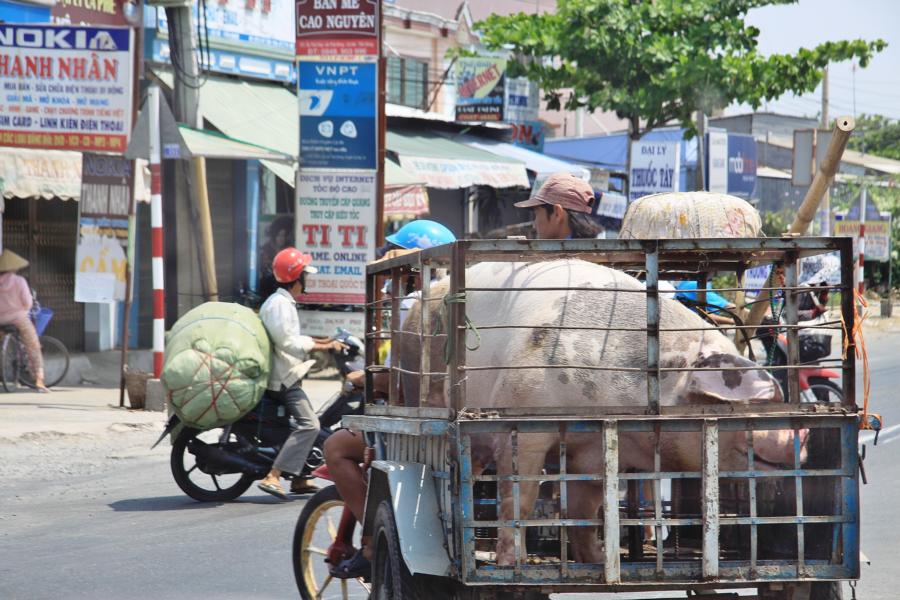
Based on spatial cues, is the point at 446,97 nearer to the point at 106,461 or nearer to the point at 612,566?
the point at 106,461

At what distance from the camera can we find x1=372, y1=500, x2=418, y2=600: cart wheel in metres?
4.08

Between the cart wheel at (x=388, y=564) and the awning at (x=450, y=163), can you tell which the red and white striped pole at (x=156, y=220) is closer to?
the awning at (x=450, y=163)

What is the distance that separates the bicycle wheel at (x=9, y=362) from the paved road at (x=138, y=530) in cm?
299

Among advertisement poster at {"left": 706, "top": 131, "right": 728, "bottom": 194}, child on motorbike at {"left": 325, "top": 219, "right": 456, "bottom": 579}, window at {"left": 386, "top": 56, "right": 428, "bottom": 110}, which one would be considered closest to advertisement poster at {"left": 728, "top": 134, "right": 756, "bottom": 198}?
advertisement poster at {"left": 706, "top": 131, "right": 728, "bottom": 194}

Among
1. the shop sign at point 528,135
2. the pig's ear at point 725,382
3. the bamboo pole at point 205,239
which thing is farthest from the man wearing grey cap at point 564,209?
the shop sign at point 528,135

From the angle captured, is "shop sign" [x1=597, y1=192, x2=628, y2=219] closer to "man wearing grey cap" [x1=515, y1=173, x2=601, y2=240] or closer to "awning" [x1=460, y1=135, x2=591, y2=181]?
"awning" [x1=460, y1=135, x2=591, y2=181]

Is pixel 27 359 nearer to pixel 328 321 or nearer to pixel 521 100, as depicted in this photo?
pixel 328 321

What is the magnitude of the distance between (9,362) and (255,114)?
19.9 ft

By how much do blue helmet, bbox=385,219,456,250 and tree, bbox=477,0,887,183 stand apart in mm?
17605

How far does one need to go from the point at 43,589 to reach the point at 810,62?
64.5 ft

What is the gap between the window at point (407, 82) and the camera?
82.2 ft

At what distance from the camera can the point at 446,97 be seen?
2623 cm

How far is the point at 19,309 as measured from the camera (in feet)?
45.2

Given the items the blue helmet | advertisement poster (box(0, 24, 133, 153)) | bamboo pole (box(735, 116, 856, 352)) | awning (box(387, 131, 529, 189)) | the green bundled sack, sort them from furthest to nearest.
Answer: awning (box(387, 131, 529, 189)) < advertisement poster (box(0, 24, 133, 153)) < the green bundled sack < the blue helmet < bamboo pole (box(735, 116, 856, 352))
